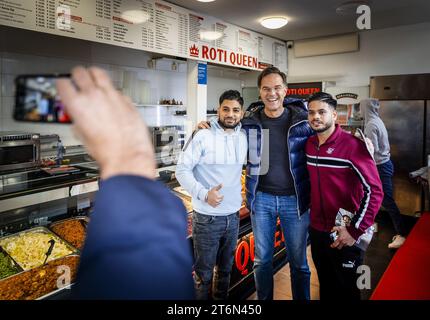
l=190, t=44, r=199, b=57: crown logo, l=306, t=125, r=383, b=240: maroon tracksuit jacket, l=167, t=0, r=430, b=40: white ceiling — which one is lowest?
l=306, t=125, r=383, b=240: maroon tracksuit jacket

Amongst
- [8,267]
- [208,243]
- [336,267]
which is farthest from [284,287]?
[8,267]

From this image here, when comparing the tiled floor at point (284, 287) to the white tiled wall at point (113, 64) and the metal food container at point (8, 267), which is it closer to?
the metal food container at point (8, 267)

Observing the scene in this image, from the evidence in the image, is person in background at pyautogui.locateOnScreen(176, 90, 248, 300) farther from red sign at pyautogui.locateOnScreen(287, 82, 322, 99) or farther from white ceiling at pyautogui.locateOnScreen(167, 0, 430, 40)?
red sign at pyautogui.locateOnScreen(287, 82, 322, 99)

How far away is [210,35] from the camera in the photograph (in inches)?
173

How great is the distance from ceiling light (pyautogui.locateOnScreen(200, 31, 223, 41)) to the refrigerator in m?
2.71

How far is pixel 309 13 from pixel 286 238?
3.24 metres

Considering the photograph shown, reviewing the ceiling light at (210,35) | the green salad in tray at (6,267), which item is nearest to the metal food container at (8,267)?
the green salad in tray at (6,267)

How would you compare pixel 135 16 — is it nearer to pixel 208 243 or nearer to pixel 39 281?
pixel 208 243

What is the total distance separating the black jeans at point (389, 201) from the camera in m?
4.11

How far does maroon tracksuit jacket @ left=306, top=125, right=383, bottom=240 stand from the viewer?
202cm

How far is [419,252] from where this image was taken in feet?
10.4

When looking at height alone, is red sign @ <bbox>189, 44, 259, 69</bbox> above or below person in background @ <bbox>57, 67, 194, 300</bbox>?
above

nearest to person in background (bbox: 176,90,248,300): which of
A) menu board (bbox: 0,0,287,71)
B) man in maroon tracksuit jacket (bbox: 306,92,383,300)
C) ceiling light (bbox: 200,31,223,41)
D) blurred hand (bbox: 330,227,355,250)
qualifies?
man in maroon tracksuit jacket (bbox: 306,92,383,300)
